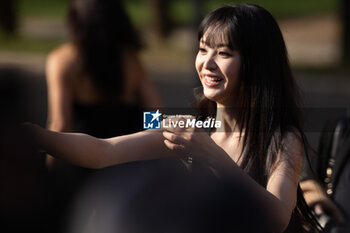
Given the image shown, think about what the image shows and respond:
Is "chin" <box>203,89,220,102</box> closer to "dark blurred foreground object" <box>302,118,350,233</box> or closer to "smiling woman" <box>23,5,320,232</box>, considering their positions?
"smiling woman" <box>23,5,320,232</box>

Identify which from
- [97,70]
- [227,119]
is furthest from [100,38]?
[227,119]

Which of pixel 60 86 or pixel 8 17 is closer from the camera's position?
pixel 60 86

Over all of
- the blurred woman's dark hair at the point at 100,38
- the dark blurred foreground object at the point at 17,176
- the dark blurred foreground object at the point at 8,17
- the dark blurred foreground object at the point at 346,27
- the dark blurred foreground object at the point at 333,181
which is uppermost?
the dark blurred foreground object at the point at 17,176

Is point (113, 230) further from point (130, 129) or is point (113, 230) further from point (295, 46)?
point (295, 46)

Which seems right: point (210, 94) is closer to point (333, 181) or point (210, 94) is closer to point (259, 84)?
point (259, 84)

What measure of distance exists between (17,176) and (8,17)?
63.5 feet

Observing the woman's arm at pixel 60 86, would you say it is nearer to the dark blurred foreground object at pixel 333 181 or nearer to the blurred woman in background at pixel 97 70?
the blurred woman in background at pixel 97 70

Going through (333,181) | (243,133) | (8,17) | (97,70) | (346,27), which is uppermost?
(243,133)

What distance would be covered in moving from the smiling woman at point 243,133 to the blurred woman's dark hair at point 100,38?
6.32 ft

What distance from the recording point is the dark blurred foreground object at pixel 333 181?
251 centimetres

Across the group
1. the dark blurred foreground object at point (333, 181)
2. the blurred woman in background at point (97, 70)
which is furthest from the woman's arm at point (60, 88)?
the dark blurred foreground object at point (333, 181)

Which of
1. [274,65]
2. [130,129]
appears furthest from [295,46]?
[274,65]

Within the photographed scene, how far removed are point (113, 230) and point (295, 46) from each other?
16.5 meters

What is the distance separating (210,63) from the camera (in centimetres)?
183
